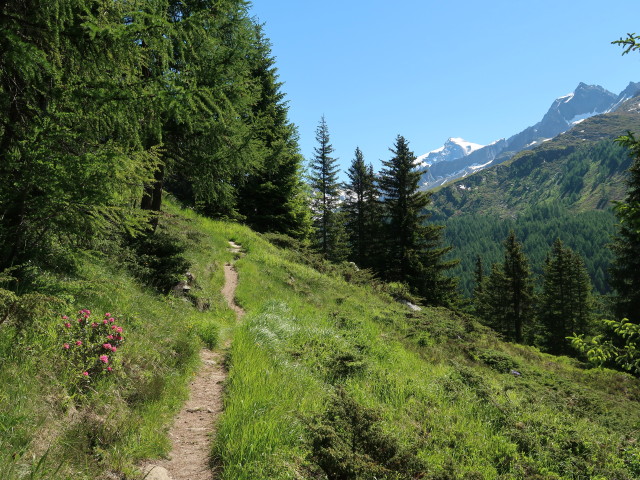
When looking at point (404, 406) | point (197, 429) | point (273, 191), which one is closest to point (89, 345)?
point (197, 429)

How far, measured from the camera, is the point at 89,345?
4297mm

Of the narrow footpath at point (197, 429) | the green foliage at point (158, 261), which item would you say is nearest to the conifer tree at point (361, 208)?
the green foliage at point (158, 261)

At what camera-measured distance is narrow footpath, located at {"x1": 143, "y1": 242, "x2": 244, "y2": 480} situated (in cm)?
387

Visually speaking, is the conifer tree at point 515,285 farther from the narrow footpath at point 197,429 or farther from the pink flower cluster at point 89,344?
the pink flower cluster at point 89,344

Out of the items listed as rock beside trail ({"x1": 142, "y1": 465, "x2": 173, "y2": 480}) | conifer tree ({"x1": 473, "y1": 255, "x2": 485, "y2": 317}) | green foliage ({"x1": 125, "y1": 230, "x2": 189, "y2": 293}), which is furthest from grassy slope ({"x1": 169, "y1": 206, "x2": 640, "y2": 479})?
conifer tree ({"x1": 473, "y1": 255, "x2": 485, "y2": 317})

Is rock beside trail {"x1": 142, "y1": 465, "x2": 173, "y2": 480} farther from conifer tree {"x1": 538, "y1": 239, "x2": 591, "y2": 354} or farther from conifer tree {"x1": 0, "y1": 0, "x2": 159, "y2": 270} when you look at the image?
conifer tree {"x1": 538, "y1": 239, "x2": 591, "y2": 354}

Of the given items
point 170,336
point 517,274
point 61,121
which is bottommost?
point 517,274

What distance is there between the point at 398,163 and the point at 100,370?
108 feet

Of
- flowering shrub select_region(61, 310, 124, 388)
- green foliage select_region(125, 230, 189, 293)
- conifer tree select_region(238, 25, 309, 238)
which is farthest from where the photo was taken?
conifer tree select_region(238, 25, 309, 238)

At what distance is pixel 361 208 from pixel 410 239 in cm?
1047

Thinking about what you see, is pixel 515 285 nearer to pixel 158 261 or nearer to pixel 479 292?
pixel 479 292

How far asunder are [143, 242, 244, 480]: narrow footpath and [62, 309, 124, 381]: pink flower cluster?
1284 mm

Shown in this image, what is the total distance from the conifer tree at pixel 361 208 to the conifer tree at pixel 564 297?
81.5 ft

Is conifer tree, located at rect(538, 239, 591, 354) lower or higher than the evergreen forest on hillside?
lower
